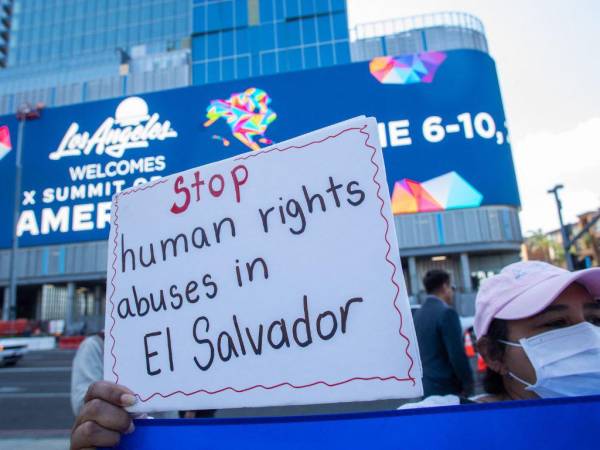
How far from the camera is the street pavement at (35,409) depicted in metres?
4.60

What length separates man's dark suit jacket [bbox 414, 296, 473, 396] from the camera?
3.10 m

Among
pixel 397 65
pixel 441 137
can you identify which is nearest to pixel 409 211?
pixel 441 137

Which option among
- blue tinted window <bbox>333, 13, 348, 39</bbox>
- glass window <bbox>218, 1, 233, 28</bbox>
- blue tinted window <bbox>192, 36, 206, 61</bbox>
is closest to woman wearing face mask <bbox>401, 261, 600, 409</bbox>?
blue tinted window <bbox>333, 13, 348, 39</bbox>

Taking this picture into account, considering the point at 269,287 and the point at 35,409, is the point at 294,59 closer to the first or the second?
the point at 35,409

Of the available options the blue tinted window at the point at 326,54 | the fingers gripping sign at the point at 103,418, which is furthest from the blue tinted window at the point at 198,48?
the fingers gripping sign at the point at 103,418

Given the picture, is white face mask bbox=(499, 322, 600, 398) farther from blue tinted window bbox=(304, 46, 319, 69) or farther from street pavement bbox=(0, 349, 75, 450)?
blue tinted window bbox=(304, 46, 319, 69)

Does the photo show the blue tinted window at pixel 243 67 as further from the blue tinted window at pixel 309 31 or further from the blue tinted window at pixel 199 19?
the blue tinted window at pixel 309 31

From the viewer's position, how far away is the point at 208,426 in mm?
1115

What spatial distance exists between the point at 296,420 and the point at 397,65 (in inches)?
1161

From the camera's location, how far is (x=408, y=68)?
27.3 meters

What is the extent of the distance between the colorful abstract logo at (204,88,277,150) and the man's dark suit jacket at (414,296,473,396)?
24.7 m

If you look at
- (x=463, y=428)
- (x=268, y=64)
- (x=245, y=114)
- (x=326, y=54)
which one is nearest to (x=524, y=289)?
(x=463, y=428)

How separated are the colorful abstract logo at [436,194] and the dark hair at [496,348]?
24.2m

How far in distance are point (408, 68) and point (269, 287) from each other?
29178mm
